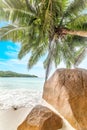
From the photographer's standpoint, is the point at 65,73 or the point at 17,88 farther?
the point at 17,88

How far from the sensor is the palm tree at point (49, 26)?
5684 mm

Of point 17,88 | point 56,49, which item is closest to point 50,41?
point 56,49

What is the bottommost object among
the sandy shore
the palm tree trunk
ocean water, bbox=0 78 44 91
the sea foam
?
the sandy shore

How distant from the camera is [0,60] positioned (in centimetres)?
786

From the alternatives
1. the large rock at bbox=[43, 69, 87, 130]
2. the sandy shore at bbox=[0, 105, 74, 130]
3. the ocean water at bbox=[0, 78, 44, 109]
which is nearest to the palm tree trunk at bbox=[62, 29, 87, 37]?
the large rock at bbox=[43, 69, 87, 130]

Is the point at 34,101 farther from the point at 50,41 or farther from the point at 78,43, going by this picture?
the point at 78,43

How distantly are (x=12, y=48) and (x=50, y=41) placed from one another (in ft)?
5.54

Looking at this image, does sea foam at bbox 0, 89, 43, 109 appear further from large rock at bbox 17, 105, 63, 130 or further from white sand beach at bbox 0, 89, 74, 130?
large rock at bbox 17, 105, 63, 130

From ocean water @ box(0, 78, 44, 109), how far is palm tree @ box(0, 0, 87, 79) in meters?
0.72

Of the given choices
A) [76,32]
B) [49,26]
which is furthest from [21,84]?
[76,32]

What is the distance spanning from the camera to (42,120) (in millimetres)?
4422

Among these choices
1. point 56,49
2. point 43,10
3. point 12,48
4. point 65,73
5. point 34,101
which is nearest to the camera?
point 65,73

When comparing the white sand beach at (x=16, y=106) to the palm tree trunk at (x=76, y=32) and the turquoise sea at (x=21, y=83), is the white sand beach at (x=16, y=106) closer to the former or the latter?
the turquoise sea at (x=21, y=83)

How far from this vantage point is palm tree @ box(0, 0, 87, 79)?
5.68 m
